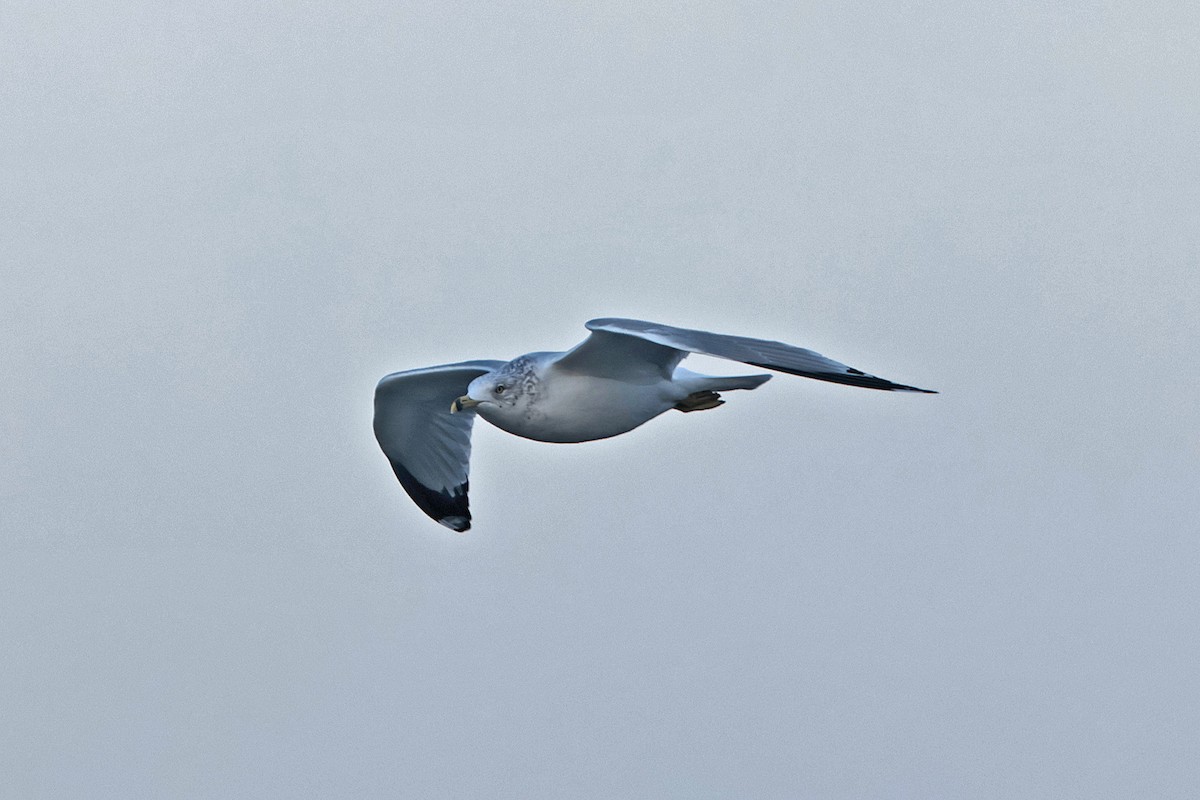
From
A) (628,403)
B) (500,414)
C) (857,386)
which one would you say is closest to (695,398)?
(628,403)

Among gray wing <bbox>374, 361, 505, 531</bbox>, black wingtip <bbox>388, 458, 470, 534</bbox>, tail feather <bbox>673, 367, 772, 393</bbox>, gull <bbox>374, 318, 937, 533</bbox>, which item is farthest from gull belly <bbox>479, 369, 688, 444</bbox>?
black wingtip <bbox>388, 458, 470, 534</bbox>

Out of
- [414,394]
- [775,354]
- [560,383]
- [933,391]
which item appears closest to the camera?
[933,391]

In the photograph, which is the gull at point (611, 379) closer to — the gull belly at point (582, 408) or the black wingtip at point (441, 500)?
the gull belly at point (582, 408)

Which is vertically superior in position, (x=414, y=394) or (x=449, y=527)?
(x=414, y=394)

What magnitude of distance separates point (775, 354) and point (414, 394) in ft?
16.3

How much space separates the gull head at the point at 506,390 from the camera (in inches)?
522

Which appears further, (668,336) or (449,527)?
(449,527)

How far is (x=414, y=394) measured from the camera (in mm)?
15727

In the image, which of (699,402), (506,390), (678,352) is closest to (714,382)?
(699,402)

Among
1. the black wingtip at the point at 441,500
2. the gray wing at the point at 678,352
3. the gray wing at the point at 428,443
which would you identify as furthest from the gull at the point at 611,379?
the black wingtip at the point at 441,500

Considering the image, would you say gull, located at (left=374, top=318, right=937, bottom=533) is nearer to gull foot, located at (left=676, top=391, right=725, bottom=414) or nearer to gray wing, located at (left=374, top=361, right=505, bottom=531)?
gull foot, located at (left=676, top=391, right=725, bottom=414)

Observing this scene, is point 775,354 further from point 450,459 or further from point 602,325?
point 450,459

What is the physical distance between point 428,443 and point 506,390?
3.13 meters

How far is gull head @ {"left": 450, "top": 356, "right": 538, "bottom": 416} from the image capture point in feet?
43.5
